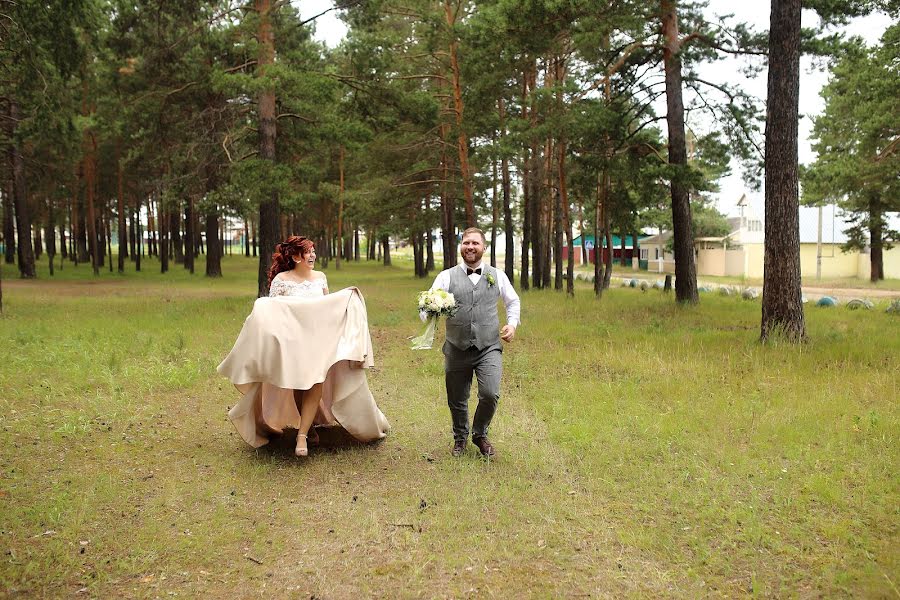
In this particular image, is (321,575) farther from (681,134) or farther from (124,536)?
(681,134)

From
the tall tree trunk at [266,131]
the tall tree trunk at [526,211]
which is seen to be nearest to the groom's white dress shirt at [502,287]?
the tall tree trunk at [266,131]

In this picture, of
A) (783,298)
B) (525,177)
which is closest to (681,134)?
(783,298)

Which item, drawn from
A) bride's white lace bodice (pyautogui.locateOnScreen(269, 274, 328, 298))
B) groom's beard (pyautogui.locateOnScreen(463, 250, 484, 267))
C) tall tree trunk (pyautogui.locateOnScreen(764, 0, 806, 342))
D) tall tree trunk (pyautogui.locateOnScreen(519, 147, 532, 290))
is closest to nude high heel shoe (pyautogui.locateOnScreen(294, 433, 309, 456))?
bride's white lace bodice (pyautogui.locateOnScreen(269, 274, 328, 298))

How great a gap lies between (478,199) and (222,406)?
24.9m

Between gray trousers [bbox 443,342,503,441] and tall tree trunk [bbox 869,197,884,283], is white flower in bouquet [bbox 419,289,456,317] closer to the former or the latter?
gray trousers [bbox 443,342,503,441]

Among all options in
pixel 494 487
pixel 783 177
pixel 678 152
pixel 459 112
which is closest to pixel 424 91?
pixel 459 112

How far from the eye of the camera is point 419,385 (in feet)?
31.8

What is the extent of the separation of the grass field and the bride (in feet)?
1.07

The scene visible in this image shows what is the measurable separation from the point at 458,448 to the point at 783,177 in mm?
8336

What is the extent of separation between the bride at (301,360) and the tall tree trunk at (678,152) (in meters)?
11.7

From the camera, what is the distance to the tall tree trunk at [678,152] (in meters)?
17.2

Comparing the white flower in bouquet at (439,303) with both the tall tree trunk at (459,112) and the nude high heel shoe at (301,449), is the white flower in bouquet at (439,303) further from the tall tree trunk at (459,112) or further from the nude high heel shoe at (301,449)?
the tall tree trunk at (459,112)

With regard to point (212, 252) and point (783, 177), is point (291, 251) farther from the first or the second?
point (212, 252)

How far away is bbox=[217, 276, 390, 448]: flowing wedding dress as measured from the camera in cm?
604
